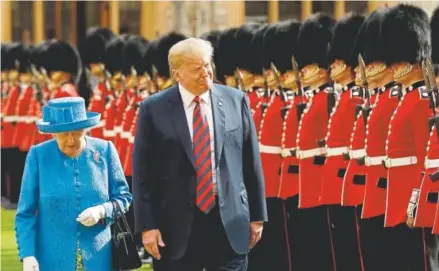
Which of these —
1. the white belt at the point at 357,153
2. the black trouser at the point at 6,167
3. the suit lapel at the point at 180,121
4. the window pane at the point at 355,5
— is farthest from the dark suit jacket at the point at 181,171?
the window pane at the point at 355,5

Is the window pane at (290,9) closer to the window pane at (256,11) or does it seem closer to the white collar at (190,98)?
the window pane at (256,11)

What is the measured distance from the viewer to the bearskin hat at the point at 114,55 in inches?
454

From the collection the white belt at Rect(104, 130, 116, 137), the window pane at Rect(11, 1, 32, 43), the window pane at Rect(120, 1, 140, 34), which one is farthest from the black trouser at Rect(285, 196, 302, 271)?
the window pane at Rect(120, 1, 140, 34)

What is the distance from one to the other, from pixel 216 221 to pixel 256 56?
3.63 m

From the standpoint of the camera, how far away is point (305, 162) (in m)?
7.78

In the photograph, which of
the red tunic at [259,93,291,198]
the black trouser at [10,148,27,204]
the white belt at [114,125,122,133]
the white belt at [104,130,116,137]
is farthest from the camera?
the black trouser at [10,148,27,204]

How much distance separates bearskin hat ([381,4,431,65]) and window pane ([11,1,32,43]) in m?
23.2

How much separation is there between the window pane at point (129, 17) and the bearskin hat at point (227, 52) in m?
21.4

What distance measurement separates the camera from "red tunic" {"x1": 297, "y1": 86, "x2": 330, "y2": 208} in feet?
25.3

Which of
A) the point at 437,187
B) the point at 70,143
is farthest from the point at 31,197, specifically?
the point at 437,187

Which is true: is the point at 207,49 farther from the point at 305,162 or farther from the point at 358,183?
the point at 305,162

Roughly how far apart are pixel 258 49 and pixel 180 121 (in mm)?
3552

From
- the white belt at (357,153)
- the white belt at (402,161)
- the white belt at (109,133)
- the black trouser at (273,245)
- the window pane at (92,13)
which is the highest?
the white belt at (402,161)

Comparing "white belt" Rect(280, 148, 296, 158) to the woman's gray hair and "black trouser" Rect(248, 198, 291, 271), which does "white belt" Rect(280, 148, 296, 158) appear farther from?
the woman's gray hair
